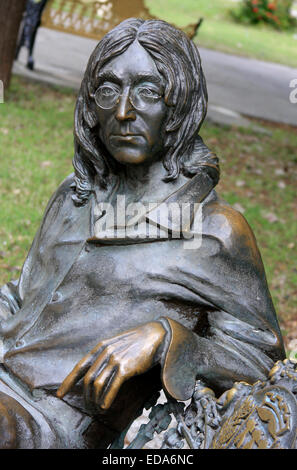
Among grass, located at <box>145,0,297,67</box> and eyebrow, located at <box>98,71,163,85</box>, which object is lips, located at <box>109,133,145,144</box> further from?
grass, located at <box>145,0,297,67</box>

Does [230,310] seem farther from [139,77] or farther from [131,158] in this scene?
→ [139,77]

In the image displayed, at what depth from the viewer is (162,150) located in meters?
2.54

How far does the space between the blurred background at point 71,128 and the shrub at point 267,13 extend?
8303mm

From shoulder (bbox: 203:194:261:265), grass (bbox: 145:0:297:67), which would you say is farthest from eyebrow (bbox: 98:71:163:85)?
grass (bbox: 145:0:297:67)

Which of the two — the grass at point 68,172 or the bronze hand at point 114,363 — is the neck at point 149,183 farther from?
Answer: the grass at point 68,172

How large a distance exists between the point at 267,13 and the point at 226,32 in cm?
385

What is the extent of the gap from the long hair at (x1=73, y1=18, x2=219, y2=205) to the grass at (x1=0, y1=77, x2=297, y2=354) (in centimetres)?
280

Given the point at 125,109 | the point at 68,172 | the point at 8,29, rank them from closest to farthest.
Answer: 1. the point at 125,109
2. the point at 68,172
3. the point at 8,29

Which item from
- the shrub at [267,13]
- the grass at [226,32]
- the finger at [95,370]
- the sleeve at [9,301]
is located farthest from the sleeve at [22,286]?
the shrub at [267,13]

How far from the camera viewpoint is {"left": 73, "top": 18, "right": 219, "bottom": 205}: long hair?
240cm

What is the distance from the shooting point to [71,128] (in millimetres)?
8477

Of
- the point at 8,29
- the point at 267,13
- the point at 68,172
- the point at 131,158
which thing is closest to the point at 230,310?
the point at 131,158

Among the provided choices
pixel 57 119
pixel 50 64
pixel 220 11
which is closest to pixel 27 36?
pixel 50 64
